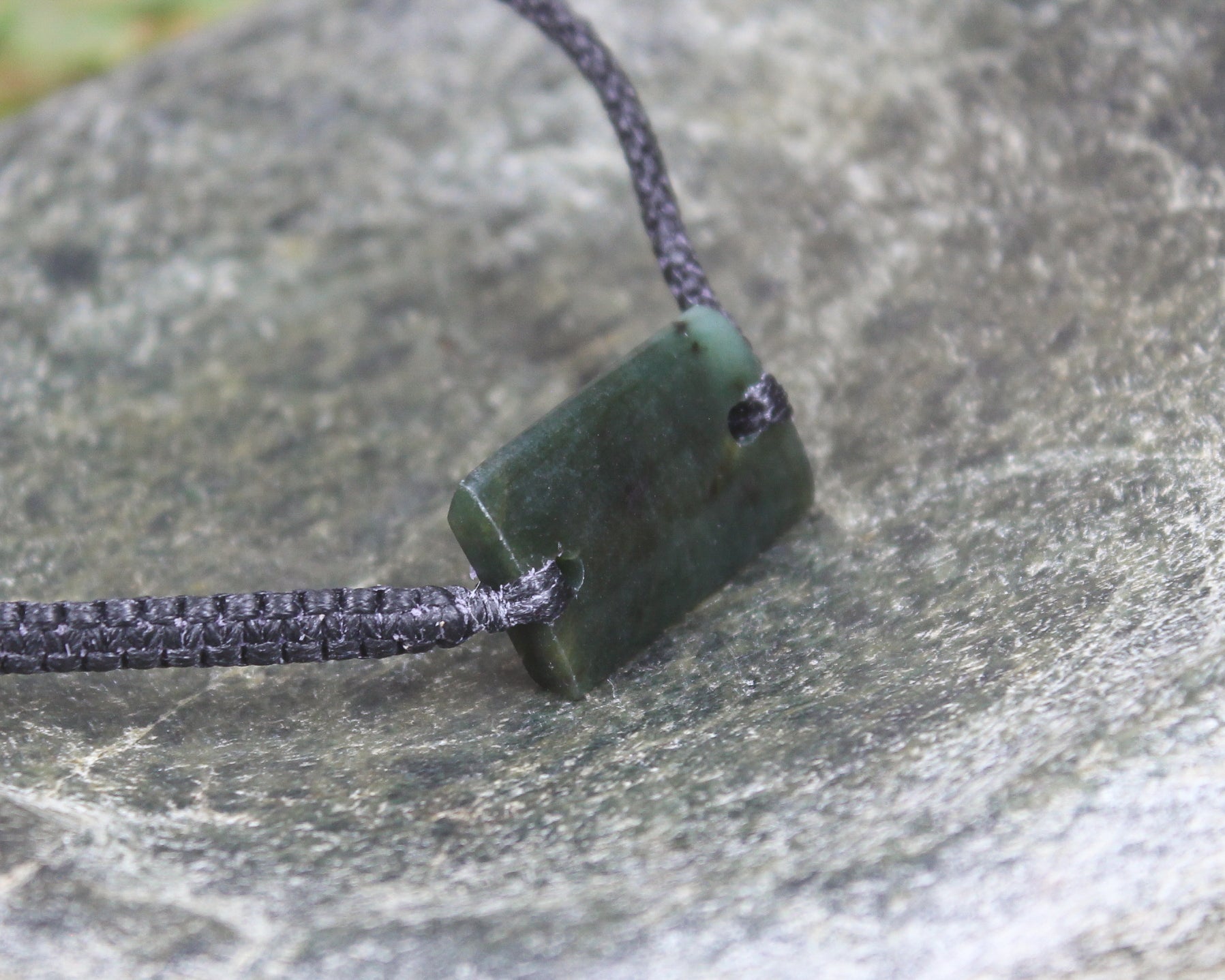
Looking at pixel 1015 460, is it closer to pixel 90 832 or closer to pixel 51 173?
pixel 90 832

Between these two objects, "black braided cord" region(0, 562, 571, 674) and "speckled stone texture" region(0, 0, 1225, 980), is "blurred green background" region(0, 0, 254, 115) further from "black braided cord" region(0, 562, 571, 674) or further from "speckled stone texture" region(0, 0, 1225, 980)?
"black braided cord" region(0, 562, 571, 674)

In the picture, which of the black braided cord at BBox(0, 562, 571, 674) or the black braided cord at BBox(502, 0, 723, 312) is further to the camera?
the black braided cord at BBox(502, 0, 723, 312)

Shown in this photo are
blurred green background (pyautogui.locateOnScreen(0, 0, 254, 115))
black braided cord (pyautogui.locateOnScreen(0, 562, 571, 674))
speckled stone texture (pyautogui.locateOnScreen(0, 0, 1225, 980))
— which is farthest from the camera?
blurred green background (pyautogui.locateOnScreen(0, 0, 254, 115))

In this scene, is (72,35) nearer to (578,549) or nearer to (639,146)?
(639,146)

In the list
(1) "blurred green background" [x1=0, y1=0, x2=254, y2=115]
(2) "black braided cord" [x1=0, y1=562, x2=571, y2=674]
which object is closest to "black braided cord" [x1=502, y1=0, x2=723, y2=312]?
(2) "black braided cord" [x1=0, y1=562, x2=571, y2=674]

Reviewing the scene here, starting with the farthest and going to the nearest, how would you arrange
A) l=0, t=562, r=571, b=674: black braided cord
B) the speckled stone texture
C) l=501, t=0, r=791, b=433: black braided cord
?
l=501, t=0, r=791, b=433: black braided cord < l=0, t=562, r=571, b=674: black braided cord < the speckled stone texture

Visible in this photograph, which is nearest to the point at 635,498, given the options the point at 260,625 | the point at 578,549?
the point at 578,549

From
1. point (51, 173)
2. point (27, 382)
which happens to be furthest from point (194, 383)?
point (51, 173)

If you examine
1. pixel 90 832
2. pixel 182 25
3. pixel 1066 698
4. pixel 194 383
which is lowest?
pixel 1066 698
